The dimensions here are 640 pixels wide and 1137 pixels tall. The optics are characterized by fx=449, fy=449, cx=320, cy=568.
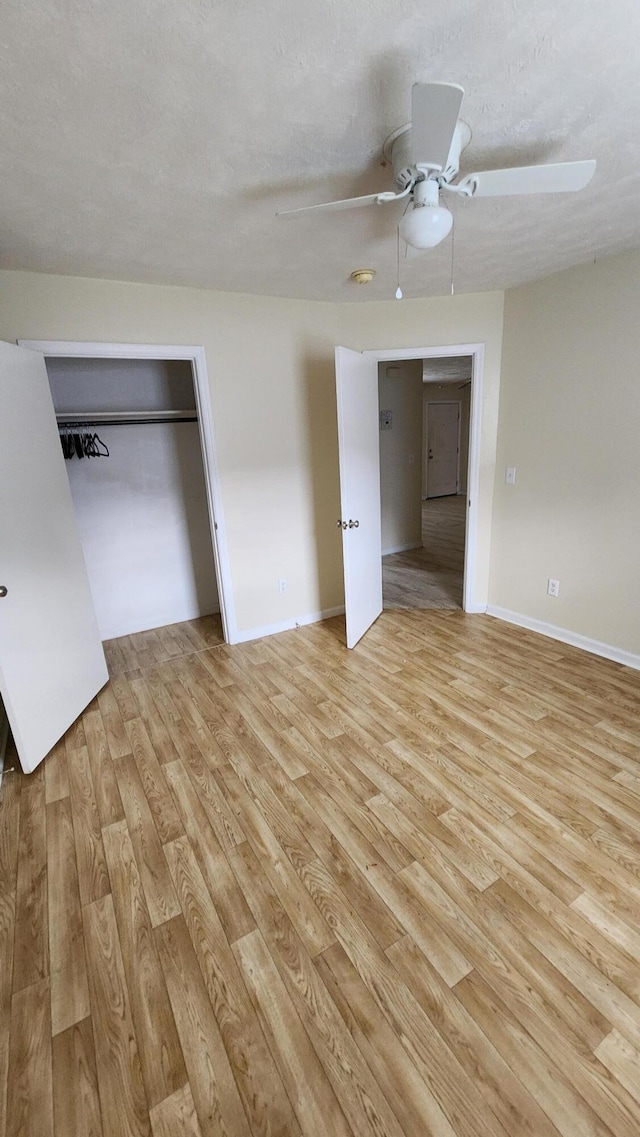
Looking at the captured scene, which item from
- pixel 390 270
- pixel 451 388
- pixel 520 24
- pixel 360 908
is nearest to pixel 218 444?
pixel 390 270

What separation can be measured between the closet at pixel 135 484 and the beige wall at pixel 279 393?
1.73 feet

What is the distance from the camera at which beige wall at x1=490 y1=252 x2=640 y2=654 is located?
270 cm

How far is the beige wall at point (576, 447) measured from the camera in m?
2.70

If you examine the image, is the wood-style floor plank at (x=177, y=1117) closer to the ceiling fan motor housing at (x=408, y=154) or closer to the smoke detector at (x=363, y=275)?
the ceiling fan motor housing at (x=408, y=154)

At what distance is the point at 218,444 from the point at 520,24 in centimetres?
243

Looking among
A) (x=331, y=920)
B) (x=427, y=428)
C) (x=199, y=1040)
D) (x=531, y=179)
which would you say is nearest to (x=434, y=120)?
(x=531, y=179)

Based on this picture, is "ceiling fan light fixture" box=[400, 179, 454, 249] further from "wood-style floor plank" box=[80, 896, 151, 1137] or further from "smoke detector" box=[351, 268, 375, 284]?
"wood-style floor plank" box=[80, 896, 151, 1137]

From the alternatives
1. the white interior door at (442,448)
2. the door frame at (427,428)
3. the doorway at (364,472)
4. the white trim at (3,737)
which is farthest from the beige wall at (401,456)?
the white trim at (3,737)

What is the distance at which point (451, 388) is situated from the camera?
9320 millimetres

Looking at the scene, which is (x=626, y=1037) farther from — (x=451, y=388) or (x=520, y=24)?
(x=451, y=388)

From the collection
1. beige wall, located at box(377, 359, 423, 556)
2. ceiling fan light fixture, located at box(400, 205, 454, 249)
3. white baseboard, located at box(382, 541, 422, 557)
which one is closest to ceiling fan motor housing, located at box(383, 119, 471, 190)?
ceiling fan light fixture, located at box(400, 205, 454, 249)

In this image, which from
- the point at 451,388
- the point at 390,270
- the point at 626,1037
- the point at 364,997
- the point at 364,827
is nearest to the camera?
the point at 626,1037

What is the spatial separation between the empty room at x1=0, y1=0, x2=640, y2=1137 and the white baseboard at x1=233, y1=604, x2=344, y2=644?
26mm

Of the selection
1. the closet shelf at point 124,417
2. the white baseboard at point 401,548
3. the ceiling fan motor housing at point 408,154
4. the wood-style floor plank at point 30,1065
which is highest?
the ceiling fan motor housing at point 408,154
